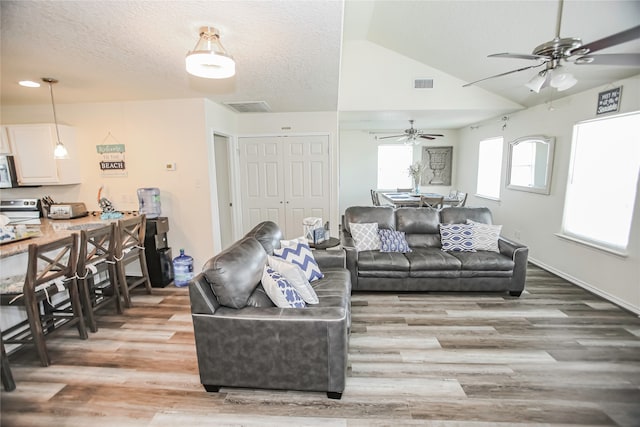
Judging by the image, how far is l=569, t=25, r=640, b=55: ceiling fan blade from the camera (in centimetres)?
152

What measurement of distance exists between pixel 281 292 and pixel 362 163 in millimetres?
6719

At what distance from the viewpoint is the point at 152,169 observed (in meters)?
3.94

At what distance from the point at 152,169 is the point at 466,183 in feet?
22.8

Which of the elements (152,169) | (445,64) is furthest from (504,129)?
(152,169)

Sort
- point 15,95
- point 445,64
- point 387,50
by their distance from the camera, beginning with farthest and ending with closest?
point 387,50, point 445,64, point 15,95

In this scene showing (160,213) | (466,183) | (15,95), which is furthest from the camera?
(466,183)

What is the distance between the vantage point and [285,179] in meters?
5.07

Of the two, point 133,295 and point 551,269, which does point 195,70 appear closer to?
point 133,295

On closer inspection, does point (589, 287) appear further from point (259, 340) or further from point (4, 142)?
point (4, 142)

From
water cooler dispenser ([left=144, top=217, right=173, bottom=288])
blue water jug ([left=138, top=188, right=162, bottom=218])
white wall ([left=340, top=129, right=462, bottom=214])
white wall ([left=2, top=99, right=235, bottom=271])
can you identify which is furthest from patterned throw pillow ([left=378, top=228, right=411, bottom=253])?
white wall ([left=340, top=129, right=462, bottom=214])

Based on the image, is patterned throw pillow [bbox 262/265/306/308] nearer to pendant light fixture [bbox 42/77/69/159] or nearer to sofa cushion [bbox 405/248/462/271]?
sofa cushion [bbox 405/248/462/271]

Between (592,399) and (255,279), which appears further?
(255,279)

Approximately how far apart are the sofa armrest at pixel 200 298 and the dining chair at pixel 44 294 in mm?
1313

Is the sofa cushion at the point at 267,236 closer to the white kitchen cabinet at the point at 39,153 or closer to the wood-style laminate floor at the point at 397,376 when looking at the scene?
the wood-style laminate floor at the point at 397,376
